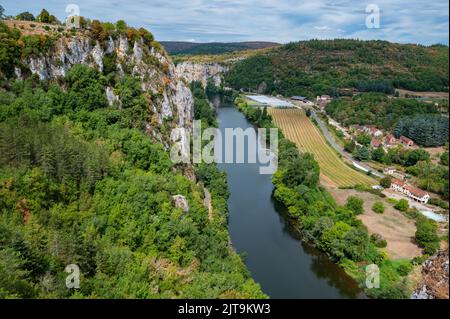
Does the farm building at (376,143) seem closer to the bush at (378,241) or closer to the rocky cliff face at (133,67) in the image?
the bush at (378,241)

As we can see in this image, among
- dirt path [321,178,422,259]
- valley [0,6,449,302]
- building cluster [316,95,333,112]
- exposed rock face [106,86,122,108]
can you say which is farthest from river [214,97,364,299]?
building cluster [316,95,333,112]

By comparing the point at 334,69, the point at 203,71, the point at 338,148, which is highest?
the point at 203,71

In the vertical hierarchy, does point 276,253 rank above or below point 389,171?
below

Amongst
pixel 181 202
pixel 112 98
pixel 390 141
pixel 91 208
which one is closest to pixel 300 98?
pixel 390 141

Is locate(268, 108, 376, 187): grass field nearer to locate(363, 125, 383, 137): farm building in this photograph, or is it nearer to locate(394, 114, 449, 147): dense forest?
locate(363, 125, 383, 137): farm building

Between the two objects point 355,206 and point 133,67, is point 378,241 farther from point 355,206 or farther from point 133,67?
point 133,67
